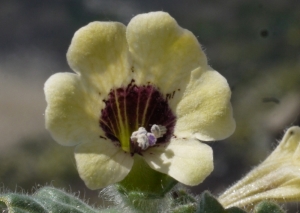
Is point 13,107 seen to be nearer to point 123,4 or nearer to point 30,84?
point 30,84

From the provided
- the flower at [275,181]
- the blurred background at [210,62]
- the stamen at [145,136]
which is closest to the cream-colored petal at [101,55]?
the stamen at [145,136]

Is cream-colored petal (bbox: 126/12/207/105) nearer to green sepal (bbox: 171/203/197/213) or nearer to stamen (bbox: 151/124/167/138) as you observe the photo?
stamen (bbox: 151/124/167/138)

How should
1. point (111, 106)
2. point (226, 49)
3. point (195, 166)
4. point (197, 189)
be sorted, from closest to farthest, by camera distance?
point (195, 166) < point (111, 106) < point (197, 189) < point (226, 49)

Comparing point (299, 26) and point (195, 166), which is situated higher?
point (195, 166)

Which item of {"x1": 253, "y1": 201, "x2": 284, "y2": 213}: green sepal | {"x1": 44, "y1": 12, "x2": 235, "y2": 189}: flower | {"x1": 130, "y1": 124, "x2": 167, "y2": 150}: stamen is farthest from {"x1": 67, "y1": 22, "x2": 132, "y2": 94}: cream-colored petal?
{"x1": 253, "y1": 201, "x2": 284, "y2": 213}: green sepal

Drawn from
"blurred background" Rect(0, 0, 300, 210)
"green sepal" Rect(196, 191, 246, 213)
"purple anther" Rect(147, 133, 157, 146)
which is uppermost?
"purple anther" Rect(147, 133, 157, 146)

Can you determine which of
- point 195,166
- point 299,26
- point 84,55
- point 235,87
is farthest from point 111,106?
point 299,26

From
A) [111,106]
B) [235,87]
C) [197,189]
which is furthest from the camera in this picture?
[235,87]
